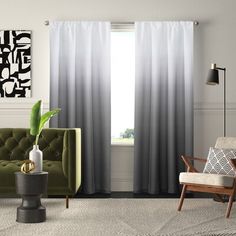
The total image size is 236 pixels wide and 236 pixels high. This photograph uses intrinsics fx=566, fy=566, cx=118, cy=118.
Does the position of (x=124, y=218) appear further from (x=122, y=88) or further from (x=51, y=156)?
(x=122, y=88)

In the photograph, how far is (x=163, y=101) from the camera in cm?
655

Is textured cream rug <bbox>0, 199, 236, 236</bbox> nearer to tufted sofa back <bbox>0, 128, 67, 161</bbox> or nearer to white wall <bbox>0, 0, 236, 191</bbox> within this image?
tufted sofa back <bbox>0, 128, 67, 161</bbox>

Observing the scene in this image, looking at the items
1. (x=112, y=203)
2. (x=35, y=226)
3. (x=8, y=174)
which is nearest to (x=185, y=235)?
(x=35, y=226)

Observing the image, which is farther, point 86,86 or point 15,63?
point 15,63

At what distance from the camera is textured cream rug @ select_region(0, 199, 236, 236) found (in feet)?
13.8

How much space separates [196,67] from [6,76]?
2.24m

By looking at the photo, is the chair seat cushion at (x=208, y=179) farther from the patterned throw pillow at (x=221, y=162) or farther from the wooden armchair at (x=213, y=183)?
the patterned throw pillow at (x=221, y=162)

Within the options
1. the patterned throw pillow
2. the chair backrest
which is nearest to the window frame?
the chair backrest

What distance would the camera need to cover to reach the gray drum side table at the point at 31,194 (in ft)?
14.7

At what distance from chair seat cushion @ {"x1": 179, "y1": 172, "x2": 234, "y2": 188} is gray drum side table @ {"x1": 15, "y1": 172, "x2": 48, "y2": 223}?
1344mm

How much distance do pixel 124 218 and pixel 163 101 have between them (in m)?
2.15

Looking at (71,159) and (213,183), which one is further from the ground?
(71,159)

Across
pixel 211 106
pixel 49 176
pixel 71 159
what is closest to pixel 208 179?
pixel 71 159

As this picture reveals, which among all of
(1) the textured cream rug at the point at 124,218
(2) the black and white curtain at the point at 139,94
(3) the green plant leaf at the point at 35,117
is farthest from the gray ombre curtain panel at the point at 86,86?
(3) the green plant leaf at the point at 35,117
